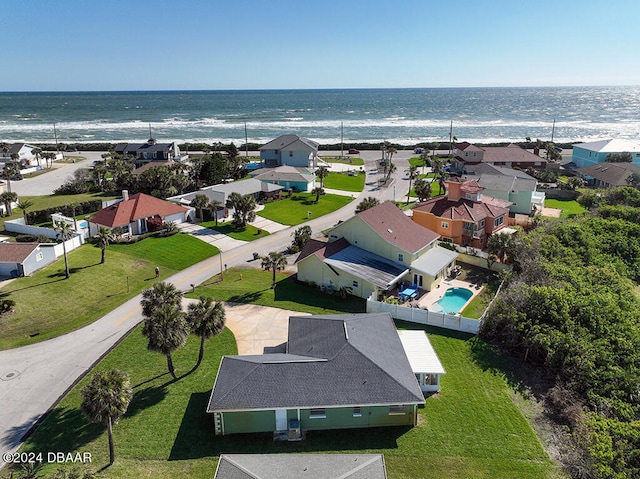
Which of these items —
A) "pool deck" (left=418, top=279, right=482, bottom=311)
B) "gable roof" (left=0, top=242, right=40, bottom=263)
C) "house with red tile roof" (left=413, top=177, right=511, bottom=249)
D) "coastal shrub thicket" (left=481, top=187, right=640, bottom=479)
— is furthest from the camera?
"house with red tile roof" (left=413, top=177, right=511, bottom=249)

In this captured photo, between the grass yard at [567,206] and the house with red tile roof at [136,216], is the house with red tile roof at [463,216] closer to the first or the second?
the grass yard at [567,206]

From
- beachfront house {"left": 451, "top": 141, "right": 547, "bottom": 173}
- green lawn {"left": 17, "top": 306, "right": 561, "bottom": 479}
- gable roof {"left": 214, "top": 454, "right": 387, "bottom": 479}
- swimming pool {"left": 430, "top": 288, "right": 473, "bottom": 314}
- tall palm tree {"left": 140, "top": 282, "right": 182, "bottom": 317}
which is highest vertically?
beachfront house {"left": 451, "top": 141, "right": 547, "bottom": 173}

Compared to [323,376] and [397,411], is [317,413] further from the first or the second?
[397,411]

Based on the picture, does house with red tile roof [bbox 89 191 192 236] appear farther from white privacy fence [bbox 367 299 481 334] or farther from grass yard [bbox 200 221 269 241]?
white privacy fence [bbox 367 299 481 334]

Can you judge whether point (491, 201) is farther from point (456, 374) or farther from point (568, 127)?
point (568, 127)

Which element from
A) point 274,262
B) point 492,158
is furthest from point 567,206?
point 274,262

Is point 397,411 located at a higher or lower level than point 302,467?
lower

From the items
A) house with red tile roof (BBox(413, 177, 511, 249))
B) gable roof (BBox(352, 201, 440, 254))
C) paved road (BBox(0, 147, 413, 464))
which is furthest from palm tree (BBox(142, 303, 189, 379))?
house with red tile roof (BBox(413, 177, 511, 249))
